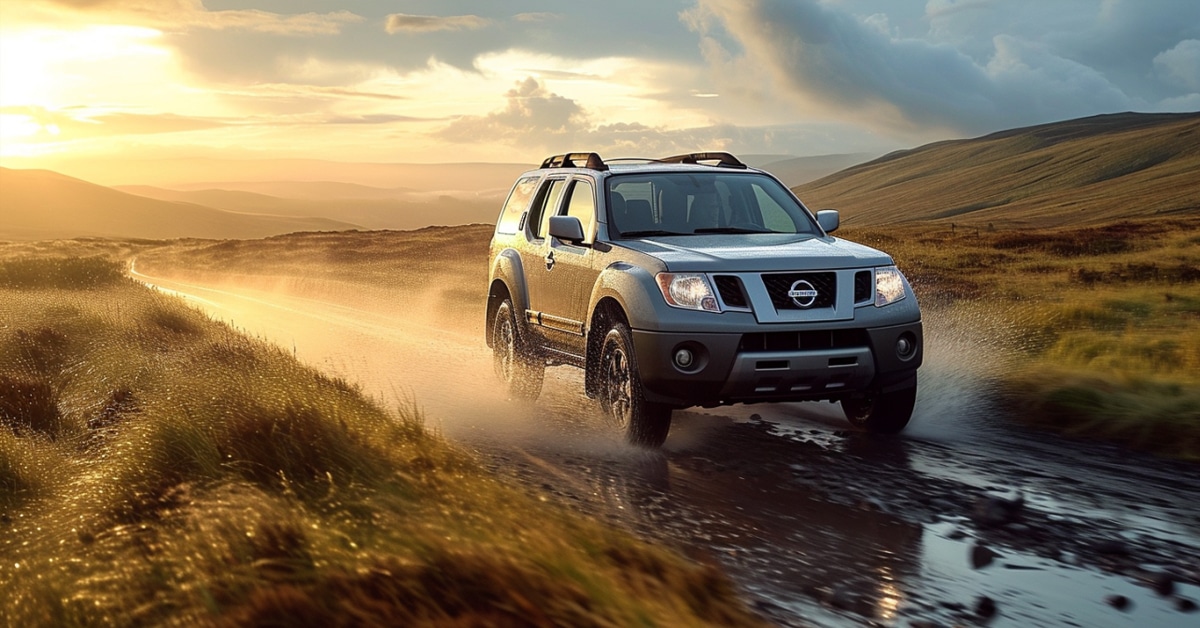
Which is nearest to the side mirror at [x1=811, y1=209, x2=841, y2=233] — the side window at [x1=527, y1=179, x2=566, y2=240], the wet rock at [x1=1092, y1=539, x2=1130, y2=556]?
the side window at [x1=527, y1=179, x2=566, y2=240]

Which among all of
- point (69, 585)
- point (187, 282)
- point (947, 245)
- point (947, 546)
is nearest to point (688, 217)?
point (947, 546)

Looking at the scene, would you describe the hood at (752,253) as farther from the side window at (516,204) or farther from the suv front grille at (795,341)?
the side window at (516,204)

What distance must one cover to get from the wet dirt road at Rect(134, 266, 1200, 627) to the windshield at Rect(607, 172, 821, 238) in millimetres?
1451

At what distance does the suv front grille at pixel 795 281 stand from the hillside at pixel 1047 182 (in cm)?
7755

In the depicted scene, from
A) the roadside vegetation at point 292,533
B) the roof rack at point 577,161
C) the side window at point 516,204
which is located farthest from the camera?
the side window at point 516,204

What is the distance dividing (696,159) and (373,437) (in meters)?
4.26

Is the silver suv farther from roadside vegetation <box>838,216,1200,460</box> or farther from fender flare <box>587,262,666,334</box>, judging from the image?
roadside vegetation <box>838,216,1200,460</box>

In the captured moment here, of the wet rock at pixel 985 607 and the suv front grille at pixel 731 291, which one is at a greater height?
the suv front grille at pixel 731 291

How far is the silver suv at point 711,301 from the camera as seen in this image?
7355 mm

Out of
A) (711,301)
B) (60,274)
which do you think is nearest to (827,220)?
(711,301)

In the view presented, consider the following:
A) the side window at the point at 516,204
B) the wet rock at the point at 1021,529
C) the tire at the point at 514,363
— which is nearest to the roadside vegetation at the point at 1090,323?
the wet rock at the point at 1021,529

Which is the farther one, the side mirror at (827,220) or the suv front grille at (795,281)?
the side mirror at (827,220)

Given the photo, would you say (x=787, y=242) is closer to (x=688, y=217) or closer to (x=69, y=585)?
(x=688, y=217)

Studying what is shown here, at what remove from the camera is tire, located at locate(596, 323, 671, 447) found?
25.3 ft
